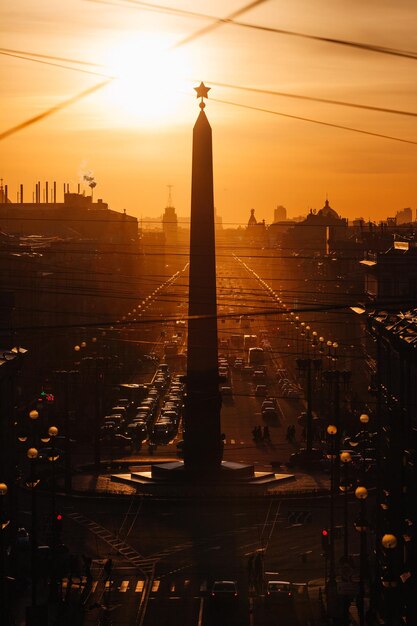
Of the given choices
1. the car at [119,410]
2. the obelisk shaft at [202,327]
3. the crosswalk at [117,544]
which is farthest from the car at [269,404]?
the crosswalk at [117,544]

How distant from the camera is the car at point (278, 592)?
93.4 feet

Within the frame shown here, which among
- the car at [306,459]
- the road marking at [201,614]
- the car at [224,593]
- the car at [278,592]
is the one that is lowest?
the car at [306,459]

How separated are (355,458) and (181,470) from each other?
5.51m

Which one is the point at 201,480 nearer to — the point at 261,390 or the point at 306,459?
the point at 306,459

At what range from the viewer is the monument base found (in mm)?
41156

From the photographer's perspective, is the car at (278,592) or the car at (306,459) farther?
the car at (306,459)

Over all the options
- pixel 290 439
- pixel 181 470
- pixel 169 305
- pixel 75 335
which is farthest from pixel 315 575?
pixel 169 305

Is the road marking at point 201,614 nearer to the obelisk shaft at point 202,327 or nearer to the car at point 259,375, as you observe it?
the obelisk shaft at point 202,327

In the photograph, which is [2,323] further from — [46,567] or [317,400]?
[317,400]

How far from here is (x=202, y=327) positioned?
41.3 metres

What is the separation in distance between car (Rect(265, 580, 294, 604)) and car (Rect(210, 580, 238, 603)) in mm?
834

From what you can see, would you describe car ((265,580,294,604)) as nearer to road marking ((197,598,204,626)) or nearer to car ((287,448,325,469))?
road marking ((197,598,204,626))

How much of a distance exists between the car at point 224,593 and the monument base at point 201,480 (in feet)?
40.8

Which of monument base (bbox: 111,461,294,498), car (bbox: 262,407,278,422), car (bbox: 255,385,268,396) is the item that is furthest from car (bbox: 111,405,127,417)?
monument base (bbox: 111,461,294,498)
